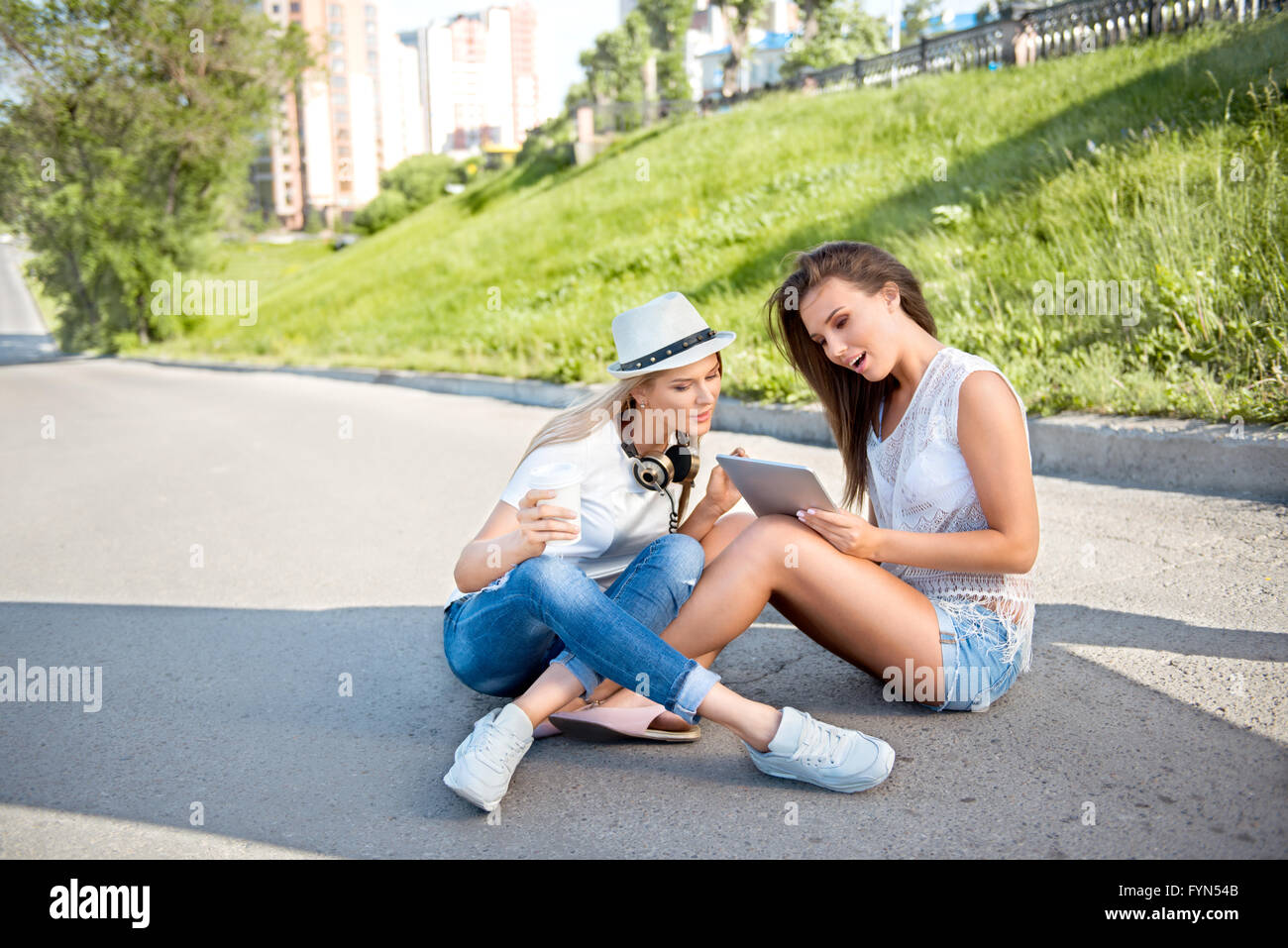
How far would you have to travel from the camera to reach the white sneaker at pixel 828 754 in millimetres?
2848

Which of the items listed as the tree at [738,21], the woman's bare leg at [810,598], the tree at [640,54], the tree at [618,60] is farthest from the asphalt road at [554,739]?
the tree at [618,60]

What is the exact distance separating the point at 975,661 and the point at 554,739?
1.33 metres

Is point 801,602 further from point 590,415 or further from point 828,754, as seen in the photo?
point 590,415

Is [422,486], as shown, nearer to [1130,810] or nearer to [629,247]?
[1130,810]

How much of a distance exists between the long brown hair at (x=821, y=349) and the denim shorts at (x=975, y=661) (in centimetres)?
68

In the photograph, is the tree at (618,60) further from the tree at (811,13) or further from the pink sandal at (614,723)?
the pink sandal at (614,723)

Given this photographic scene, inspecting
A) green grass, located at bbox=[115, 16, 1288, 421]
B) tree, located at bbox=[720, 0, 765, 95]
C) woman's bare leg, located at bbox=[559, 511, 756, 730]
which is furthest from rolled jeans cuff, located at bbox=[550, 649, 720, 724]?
tree, located at bbox=[720, 0, 765, 95]

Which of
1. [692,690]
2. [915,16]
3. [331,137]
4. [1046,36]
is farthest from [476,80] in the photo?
[692,690]

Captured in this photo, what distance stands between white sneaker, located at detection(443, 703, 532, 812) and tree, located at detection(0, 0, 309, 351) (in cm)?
2718

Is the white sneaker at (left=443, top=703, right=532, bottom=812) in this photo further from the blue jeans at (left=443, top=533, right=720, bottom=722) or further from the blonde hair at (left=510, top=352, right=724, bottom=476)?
the blonde hair at (left=510, top=352, right=724, bottom=476)

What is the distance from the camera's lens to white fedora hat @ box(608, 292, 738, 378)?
334 centimetres

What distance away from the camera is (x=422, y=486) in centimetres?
769

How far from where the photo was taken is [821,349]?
358 centimetres

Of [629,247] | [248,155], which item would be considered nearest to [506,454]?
[629,247]
